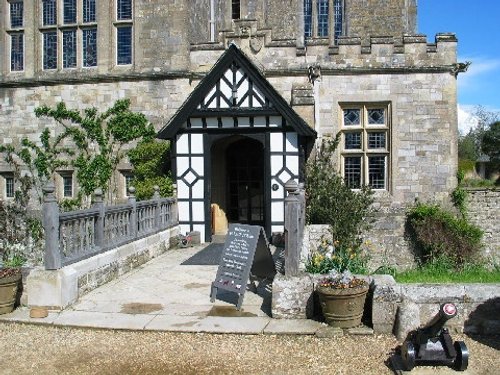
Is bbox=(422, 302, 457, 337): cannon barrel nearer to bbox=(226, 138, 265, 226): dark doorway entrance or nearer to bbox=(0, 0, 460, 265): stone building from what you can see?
bbox=(0, 0, 460, 265): stone building

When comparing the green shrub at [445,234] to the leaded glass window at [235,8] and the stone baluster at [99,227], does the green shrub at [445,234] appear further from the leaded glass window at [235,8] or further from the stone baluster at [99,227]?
the leaded glass window at [235,8]

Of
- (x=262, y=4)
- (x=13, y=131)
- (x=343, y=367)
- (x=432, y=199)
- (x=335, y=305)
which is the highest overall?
(x=262, y=4)

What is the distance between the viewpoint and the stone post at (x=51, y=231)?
A: 6910mm

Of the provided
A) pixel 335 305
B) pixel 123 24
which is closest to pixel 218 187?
pixel 123 24

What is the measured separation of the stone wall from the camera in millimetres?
14344

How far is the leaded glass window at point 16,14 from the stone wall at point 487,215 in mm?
14776

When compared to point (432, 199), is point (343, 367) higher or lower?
lower

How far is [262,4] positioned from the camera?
18609 millimetres

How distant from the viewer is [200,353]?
5270 millimetres

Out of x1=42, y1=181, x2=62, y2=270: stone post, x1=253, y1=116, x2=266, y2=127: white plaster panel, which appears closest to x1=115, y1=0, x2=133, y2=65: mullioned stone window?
x1=253, y1=116, x2=266, y2=127: white plaster panel

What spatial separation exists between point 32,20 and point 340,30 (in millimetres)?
10787

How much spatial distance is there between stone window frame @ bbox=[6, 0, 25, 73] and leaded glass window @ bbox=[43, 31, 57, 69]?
0.70 metres

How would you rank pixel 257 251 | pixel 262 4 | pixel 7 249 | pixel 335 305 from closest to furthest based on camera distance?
pixel 335 305 → pixel 257 251 → pixel 7 249 → pixel 262 4

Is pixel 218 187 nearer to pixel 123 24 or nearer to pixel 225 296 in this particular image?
pixel 123 24
